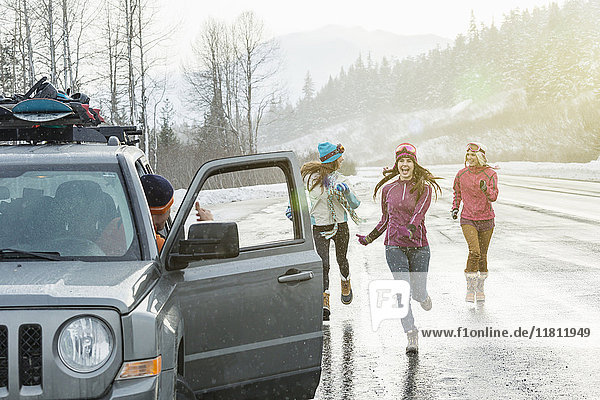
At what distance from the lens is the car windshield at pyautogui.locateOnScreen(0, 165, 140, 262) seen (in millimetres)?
3465

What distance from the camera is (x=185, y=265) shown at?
3447 mm

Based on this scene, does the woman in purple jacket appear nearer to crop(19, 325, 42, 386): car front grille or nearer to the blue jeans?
the blue jeans

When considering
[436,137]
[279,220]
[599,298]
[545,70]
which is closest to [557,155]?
[545,70]

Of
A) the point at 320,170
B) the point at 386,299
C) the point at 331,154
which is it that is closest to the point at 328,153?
the point at 331,154

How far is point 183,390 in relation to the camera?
330 cm

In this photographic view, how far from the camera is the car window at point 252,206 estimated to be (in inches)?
500

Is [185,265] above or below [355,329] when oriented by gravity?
above

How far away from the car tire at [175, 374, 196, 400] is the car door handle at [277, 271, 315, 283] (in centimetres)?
79

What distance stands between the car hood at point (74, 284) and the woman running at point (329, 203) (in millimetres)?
4762

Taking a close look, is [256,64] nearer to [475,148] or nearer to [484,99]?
[475,148]

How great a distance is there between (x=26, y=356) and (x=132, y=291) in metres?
0.45

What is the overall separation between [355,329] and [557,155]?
3218 inches

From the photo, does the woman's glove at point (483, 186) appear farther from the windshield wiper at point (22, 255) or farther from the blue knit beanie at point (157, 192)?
the windshield wiper at point (22, 255)

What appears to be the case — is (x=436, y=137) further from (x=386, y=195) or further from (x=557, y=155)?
(x=386, y=195)
